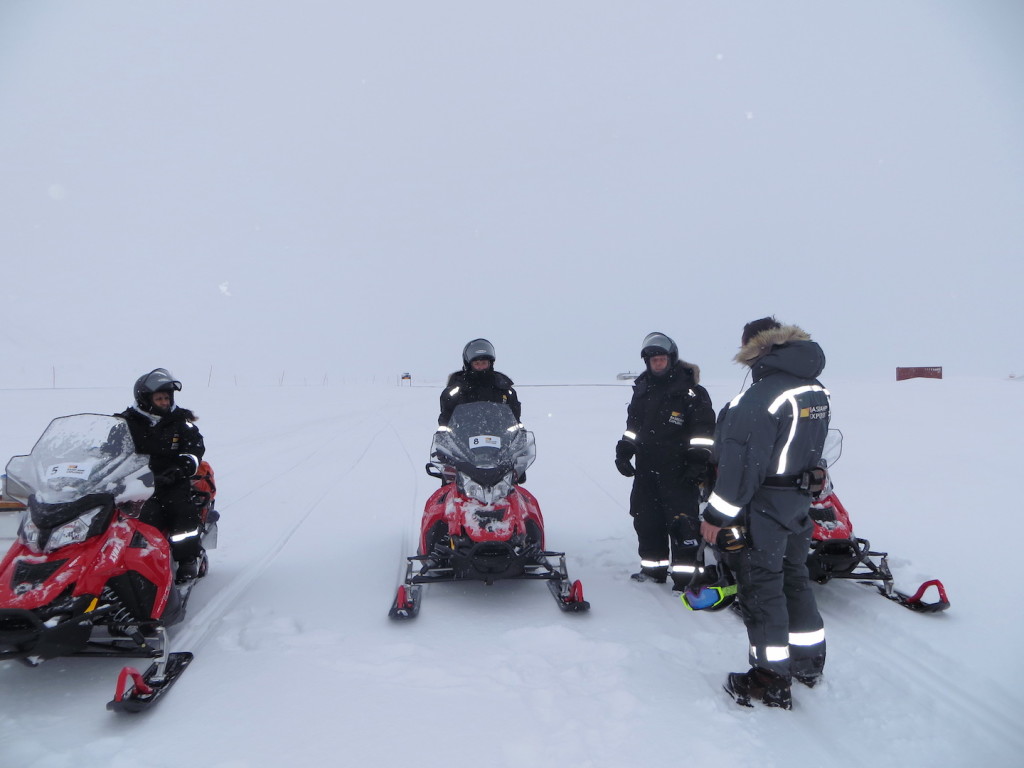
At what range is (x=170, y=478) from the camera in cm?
426

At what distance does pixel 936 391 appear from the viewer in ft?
63.9

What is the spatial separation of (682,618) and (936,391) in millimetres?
20349

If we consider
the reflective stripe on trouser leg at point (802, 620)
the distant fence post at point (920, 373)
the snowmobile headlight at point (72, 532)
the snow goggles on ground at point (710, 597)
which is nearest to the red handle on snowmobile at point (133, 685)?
the snowmobile headlight at point (72, 532)

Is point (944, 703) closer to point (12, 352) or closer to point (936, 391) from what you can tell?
point (936, 391)

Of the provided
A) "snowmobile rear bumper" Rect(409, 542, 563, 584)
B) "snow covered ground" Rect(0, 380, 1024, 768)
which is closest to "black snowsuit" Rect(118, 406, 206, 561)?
"snow covered ground" Rect(0, 380, 1024, 768)

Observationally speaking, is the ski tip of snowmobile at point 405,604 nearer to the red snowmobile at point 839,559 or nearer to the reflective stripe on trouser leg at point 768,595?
the reflective stripe on trouser leg at point 768,595

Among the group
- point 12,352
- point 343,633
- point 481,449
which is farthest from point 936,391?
point 12,352

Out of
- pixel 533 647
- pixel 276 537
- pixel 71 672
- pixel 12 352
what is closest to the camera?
pixel 71 672

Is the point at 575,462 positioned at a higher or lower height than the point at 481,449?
lower

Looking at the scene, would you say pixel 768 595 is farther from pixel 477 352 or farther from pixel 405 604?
pixel 477 352

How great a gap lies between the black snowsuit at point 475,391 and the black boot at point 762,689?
9.63 feet

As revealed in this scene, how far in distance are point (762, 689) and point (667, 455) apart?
6.82 ft

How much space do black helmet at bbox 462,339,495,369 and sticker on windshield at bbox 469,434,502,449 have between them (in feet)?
3.31

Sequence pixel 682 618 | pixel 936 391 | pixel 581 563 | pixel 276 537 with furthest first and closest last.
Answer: pixel 936 391, pixel 276 537, pixel 581 563, pixel 682 618
